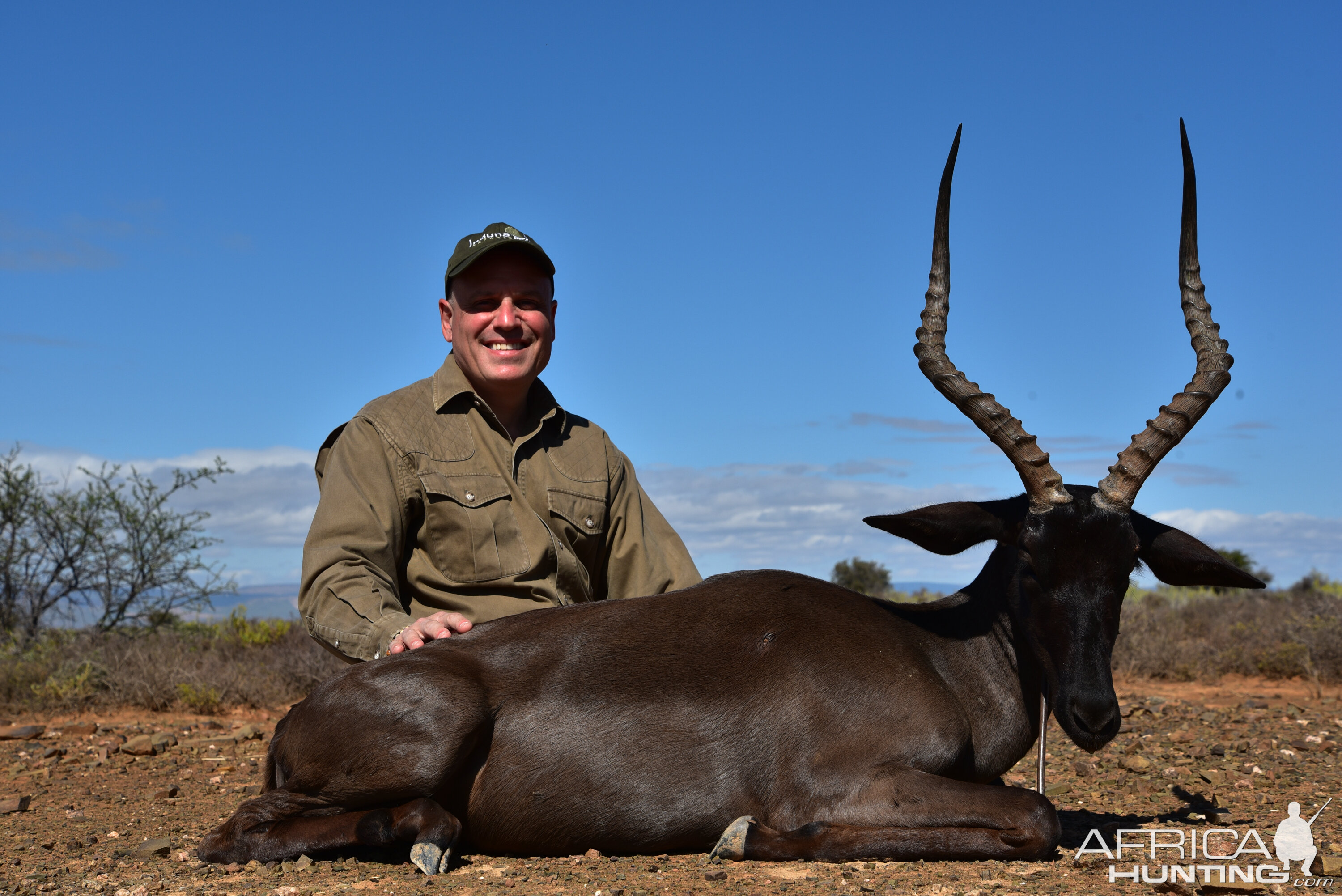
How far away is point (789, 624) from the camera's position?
5281mm

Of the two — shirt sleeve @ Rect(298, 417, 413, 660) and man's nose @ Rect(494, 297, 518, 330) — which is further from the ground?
man's nose @ Rect(494, 297, 518, 330)

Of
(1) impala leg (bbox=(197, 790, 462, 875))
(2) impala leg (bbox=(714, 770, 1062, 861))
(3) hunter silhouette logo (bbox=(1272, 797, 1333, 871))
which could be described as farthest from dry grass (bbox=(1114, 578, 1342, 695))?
(1) impala leg (bbox=(197, 790, 462, 875))

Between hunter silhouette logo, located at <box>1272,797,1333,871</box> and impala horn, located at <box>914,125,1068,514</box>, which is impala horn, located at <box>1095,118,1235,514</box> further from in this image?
hunter silhouette logo, located at <box>1272,797,1333,871</box>

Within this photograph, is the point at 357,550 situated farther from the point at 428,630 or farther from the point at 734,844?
the point at 734,844

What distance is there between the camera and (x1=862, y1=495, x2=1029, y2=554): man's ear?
5441 millimetres

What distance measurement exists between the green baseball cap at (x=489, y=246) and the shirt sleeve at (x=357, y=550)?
107 centimetres

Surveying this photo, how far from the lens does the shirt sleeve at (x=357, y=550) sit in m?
5.47

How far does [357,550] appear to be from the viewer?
5750 millimetres

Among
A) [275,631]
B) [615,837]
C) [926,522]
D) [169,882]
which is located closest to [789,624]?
[926,522]

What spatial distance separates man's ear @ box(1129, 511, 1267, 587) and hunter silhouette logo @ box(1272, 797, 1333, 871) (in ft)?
3.45

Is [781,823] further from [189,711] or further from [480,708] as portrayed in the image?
[189,711]

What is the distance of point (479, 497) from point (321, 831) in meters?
1.95

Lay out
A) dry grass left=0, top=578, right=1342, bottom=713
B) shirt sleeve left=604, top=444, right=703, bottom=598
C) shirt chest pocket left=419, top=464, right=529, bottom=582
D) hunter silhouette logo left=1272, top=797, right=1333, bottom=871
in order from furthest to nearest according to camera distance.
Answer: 1. dry grass left=0, top=578, right=1342, bottom=713
2. shirt sleeve left=604, top=444, right=703, bottom=598
3. shirt chest pocket left=419, top=464, right=529, bottom=582
4. hunter silhouette logo left=1272, top=797, right=1333, bottom=871

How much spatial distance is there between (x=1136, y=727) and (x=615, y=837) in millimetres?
5526
